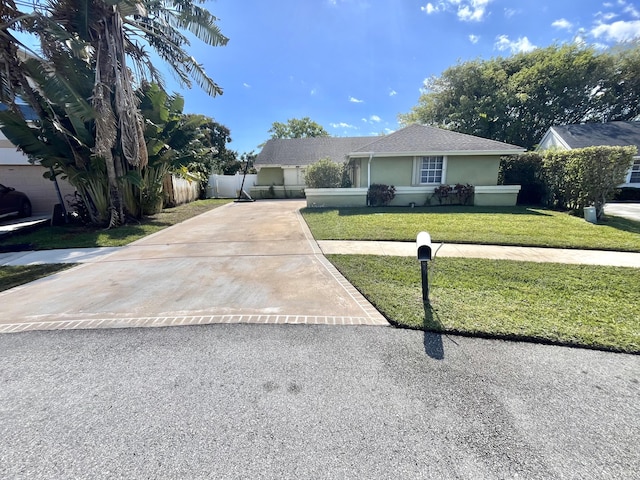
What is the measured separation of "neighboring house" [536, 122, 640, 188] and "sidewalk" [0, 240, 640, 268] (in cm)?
1673

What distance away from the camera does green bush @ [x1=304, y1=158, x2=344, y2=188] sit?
1465cm

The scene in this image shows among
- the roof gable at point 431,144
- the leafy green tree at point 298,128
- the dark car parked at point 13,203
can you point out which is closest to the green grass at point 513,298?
the roof gable at point 431,144

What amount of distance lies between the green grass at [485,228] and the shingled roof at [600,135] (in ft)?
41.9

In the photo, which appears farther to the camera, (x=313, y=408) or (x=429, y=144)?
(x=429, y=144)

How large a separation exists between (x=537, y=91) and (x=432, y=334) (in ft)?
106

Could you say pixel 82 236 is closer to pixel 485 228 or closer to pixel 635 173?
pixel 485 228

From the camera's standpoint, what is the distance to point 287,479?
1618mm

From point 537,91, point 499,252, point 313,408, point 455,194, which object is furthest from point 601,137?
point 313,408

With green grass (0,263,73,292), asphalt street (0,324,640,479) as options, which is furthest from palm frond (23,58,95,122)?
asphalt street (0,324,640,479)

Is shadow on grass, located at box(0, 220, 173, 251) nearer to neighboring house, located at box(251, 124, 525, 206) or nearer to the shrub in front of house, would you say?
neighboring house, located at box(251, 124, 525, 206)

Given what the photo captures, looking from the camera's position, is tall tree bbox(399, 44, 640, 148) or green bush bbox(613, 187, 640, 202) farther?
tall tree bbox(399, 44, 640, 148)

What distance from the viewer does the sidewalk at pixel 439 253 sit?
226 inches

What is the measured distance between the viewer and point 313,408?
2162 mm

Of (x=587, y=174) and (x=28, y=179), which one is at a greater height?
(x=28, y=179)
